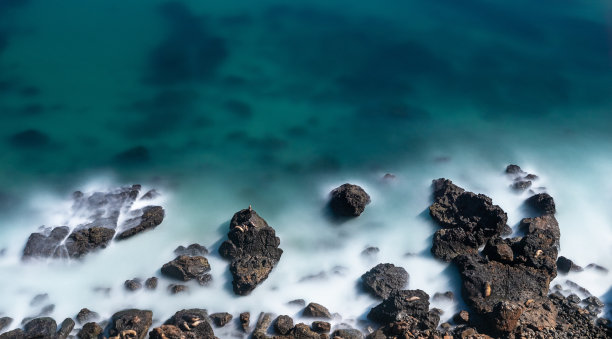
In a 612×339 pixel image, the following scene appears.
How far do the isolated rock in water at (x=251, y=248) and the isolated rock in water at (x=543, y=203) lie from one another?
30.8 feet

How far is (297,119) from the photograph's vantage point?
25203 mm

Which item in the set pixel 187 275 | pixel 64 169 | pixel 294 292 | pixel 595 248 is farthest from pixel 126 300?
pixel 595 248

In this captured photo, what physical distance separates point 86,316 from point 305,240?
7.37 metres

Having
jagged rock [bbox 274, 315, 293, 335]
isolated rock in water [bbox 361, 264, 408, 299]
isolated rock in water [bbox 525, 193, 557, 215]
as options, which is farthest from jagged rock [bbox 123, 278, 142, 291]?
isolated rock in water [bbox 525, 193, 557, 215]

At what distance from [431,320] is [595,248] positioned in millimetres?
7392

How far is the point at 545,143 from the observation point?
76.9 feet

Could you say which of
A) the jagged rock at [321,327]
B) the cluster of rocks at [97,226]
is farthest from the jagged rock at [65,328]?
the jagged rock at [321,327]

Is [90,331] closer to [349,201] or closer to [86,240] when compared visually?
[86,240]

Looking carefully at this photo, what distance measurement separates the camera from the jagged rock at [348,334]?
15078 millimetres

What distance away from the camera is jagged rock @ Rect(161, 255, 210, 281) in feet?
55.6

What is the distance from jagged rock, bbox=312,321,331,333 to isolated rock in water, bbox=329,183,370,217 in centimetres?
499

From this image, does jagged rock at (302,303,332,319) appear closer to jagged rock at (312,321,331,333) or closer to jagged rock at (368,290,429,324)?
jagged rock at (312,321,331,333)

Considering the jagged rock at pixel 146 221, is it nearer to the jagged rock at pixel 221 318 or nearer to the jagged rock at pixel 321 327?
the jagged rock at pixel 221 318

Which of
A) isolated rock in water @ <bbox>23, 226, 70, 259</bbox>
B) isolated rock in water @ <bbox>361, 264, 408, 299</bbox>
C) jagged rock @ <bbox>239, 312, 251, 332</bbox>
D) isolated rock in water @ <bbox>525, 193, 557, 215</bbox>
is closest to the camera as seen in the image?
jagged rock @ <bbox>239, 312, 251, 332</bbox>
